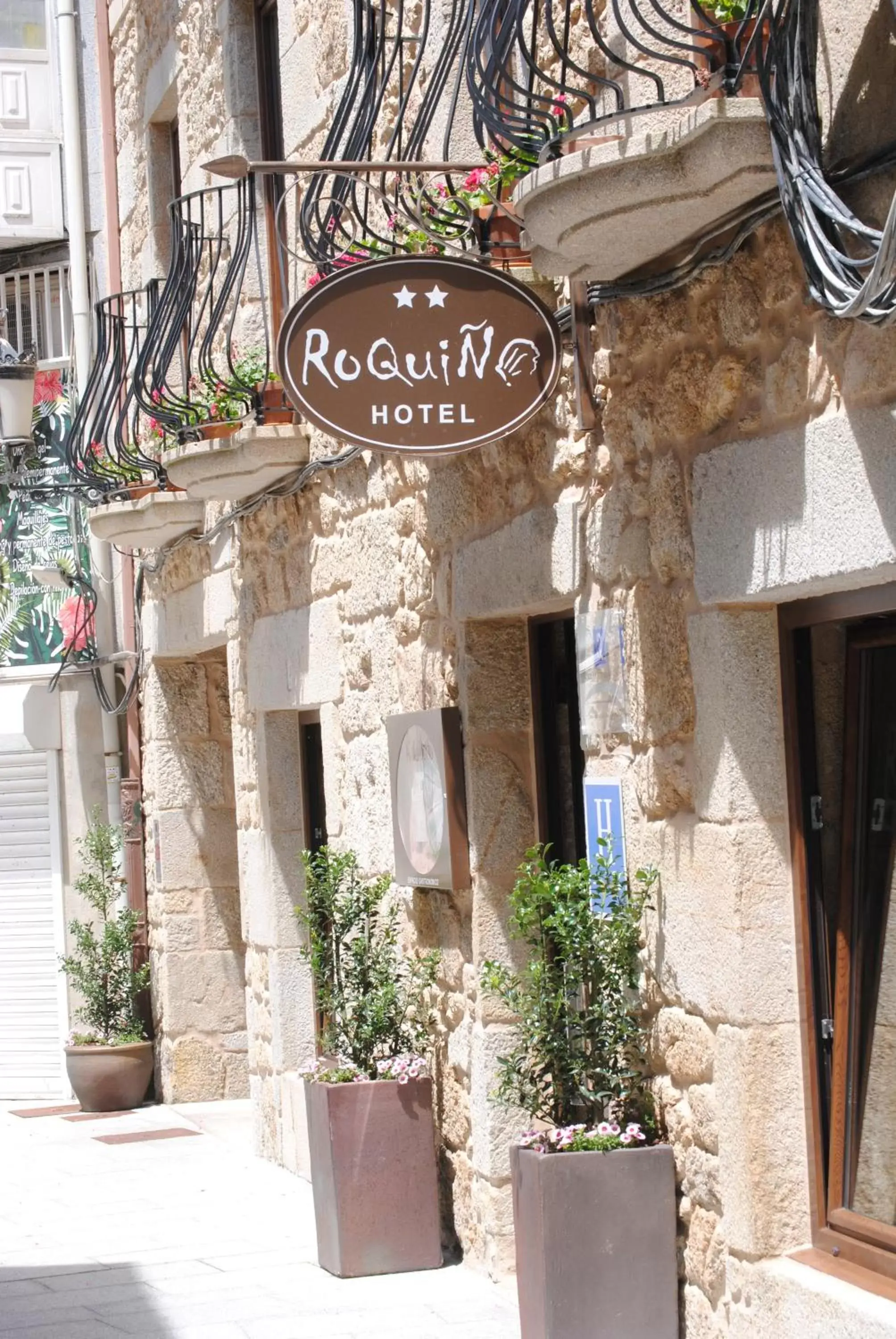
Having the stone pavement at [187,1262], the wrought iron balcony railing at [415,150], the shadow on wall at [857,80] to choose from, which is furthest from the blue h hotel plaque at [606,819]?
the shadow on wall at [857,80]

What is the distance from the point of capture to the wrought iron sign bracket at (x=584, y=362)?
5.22 metres

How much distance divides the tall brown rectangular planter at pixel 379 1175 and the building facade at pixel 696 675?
16cm

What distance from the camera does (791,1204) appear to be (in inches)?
179

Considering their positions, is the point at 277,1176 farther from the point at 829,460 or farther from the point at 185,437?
the point at 829,460

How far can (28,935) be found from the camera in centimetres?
1227

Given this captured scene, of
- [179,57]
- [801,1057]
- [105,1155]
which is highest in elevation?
[179,57]

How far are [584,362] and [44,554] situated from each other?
25.5 ft

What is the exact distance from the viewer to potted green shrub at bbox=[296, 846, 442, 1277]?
6199mm

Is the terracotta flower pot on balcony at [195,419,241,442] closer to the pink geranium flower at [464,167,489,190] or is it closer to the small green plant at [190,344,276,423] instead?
the small green plant at [190,344,276,423]

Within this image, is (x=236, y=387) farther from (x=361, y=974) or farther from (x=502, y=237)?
(x=361, y=974)

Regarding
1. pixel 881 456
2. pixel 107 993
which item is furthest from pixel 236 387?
pixel 107 993

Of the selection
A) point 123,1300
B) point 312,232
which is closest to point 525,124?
point 312,232

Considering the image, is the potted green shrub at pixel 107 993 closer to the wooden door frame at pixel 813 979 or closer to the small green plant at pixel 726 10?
the wooden door frame at pixel 813 979

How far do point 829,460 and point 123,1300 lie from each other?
3.91m
